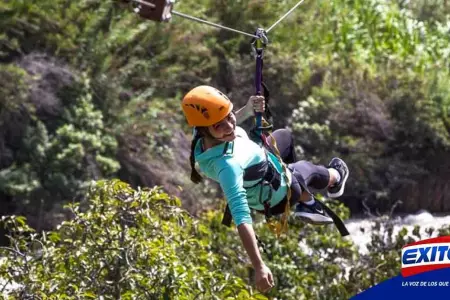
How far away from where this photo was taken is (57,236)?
7.69 meters

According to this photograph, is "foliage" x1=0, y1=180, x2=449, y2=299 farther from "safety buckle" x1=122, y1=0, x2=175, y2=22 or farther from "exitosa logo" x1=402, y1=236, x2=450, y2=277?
"safety buckle" x1=122, y1=0, x2=175, y2=22

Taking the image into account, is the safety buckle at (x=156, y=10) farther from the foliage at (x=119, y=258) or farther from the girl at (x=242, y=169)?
the foliage at (x=119, y=258)

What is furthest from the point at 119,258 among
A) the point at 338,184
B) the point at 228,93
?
the point at 228,93

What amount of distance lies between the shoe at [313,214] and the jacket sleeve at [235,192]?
1049mm

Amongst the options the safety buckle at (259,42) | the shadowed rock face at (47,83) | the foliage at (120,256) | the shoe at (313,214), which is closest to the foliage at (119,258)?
the foliage at (120,256)

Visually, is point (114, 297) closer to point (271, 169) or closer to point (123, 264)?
point (123, 264)

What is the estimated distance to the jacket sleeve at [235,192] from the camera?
590cm

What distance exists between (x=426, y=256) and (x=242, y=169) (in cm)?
202

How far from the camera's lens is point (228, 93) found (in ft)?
52.4

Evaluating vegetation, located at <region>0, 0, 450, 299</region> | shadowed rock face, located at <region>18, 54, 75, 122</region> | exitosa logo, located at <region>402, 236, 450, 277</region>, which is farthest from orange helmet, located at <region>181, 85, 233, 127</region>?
shadowed rock face, located at <region>18, 54, 75, 122</region>

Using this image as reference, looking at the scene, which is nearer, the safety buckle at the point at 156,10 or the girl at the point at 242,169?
the safety buckle at the point at 156,10

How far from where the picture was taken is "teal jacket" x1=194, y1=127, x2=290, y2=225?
5941 millimetres

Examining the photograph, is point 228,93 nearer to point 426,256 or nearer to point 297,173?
point 426,256

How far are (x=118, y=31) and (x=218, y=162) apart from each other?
8617 millimetres
